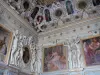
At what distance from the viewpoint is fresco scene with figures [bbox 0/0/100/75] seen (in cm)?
962

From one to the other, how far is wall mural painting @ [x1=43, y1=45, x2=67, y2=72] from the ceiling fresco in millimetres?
2164

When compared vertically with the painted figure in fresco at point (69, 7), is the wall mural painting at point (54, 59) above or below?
below

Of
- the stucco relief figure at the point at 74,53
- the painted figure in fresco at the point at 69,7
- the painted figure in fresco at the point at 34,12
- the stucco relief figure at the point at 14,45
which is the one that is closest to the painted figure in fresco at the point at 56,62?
the stucco relief figure at the point at 74,53

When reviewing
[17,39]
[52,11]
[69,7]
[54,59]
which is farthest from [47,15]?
[54,59]

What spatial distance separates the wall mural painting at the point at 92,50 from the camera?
32.7 feet

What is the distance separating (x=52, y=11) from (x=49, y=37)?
7.99ft

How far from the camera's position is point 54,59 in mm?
11422

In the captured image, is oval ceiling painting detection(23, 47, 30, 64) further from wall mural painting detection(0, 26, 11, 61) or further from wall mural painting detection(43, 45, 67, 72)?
wall mural painting detection(0, 26, 11, 61)

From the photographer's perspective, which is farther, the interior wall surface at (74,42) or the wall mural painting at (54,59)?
the wall mural painting at (54,59)

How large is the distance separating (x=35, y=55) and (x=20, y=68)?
247cm

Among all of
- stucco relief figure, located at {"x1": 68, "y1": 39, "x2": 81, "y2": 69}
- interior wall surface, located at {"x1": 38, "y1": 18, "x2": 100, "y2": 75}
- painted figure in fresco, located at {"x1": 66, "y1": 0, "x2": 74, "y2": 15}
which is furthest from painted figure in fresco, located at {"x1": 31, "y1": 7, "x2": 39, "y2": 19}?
stucco relief figure, located at {"x1": 68, "y1": 39, "x2": 81, "y2": 69}

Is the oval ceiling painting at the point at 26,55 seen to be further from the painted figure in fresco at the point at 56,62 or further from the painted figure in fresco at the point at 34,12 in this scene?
the painted figure in fresco at the point at 34,12

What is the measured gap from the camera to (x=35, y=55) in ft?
39.8

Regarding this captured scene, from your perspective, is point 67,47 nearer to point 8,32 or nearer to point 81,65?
point 81,65
